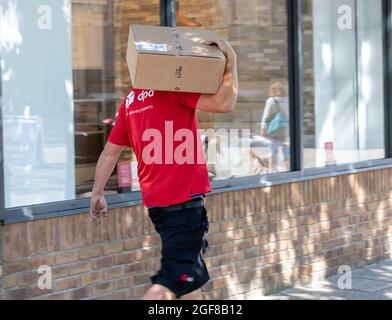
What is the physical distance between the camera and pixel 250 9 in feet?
23.8

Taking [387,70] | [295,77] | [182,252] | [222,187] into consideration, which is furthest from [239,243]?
[387,70]

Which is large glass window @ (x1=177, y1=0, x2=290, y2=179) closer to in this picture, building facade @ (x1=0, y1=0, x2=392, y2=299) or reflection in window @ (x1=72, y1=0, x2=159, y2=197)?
building facade @ (x1=0, y1=0, x2=392, y2=299)

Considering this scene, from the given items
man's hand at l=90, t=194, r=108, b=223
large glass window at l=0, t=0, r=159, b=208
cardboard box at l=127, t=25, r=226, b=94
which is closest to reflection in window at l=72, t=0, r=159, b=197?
large glass window at l=0, t=0, r=159, b=208

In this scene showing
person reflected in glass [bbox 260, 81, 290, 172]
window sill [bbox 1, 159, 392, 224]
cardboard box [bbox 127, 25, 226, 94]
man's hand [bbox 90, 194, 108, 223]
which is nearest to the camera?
cardboard box [bbox 127, 25, 226, 94]

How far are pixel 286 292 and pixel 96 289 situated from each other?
2045 millimetres

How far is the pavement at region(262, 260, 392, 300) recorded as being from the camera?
697 cm

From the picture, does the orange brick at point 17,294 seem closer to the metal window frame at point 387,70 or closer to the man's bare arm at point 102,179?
the man's bare arm at point 102,179

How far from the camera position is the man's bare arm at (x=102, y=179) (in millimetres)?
4846

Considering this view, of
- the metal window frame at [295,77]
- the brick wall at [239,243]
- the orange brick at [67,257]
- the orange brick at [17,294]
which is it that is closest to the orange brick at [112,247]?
the brick wall at [239,243]

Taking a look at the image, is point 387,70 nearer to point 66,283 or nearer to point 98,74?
point 98,74

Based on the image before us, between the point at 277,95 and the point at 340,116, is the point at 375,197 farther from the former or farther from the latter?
the point at 277,95

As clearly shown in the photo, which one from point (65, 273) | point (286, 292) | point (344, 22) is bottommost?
point (286, 292)

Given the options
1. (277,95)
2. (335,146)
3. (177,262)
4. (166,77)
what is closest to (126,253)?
(177,262)

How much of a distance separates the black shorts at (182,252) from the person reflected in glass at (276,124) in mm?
2795
